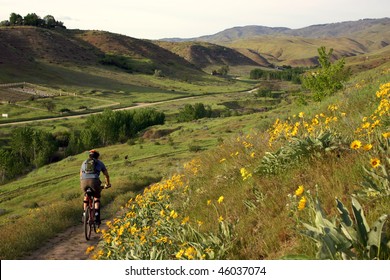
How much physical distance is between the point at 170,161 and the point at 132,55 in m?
172

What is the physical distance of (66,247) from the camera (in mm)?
10836

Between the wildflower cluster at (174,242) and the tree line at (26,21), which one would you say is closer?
the wildflower cluster at (174,242)

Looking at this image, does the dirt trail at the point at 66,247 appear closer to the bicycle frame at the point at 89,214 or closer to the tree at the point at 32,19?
the bicycle frame at the point at 89,214

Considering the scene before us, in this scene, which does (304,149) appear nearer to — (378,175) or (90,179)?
(378,175)

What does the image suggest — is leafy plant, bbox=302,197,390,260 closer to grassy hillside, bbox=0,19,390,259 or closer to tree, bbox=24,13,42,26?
grassy hillside, bbox=0,19,390,259

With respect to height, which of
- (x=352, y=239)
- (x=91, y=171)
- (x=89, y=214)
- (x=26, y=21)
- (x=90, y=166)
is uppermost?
(x=26, y=21)

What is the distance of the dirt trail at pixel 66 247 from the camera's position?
9.89m

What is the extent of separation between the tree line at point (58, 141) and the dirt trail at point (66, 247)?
48552 mm

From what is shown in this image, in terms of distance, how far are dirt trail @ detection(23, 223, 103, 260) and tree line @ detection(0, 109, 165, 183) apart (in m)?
48.6

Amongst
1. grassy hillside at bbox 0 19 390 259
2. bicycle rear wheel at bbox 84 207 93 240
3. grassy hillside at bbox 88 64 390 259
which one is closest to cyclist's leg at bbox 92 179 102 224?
bicycle rear wheel at bbox 84 207 93 240

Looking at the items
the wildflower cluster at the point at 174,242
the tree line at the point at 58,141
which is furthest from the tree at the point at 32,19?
the wildflower cluster at the point at 174,242

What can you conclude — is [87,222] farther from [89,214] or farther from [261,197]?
[261,197]

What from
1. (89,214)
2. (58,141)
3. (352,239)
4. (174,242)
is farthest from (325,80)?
(58,141)

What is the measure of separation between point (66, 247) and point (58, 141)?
5799 centimetres
